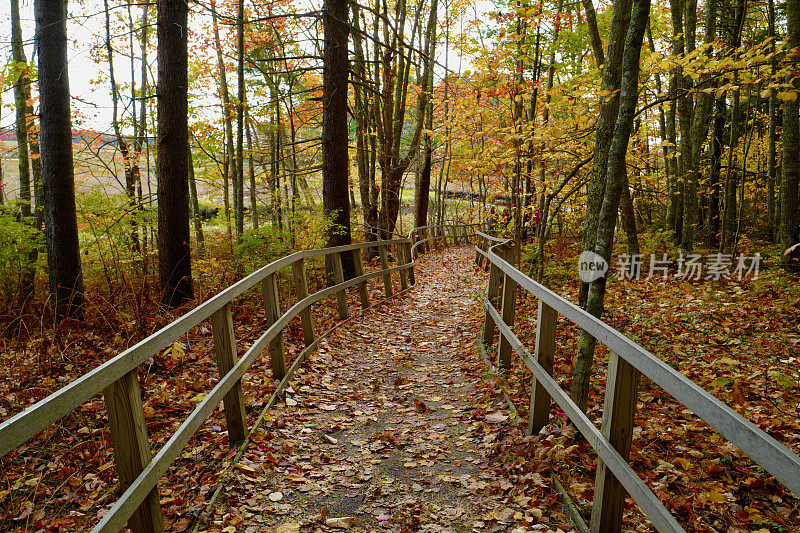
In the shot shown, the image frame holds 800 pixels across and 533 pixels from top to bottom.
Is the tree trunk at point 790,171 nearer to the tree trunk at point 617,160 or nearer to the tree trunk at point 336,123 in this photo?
the tree trunk at point 617,160

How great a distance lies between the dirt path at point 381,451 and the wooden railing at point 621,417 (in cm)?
59

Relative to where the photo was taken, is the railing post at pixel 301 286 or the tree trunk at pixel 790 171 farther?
the tree trunk at pixel 790 171

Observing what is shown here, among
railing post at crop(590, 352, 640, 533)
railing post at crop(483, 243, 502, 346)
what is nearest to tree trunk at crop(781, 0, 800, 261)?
railing post at crop(483, 243, 502, 346)

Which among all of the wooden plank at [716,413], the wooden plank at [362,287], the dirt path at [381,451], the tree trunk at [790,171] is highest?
the tree trunk at [790,171]

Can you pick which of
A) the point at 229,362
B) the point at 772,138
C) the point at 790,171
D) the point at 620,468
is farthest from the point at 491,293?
the point at 772,138

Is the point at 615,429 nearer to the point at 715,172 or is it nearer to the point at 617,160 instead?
the point at 617,160

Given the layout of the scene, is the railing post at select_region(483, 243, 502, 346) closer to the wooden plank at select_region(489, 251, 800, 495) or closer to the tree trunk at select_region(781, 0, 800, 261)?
the wooden plank at select_region(489, 251, 800, 495)

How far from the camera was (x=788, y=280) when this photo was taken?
31.7ft

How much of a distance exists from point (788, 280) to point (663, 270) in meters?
3.06

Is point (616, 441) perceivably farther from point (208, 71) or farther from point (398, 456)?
point (208, 71)

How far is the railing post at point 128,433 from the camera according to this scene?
2.31 m

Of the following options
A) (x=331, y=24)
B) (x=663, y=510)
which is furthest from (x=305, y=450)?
(x=331, y=24)

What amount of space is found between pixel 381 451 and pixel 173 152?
5259mm

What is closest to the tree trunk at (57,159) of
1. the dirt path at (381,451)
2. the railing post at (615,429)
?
the dirt path at (381,451)
